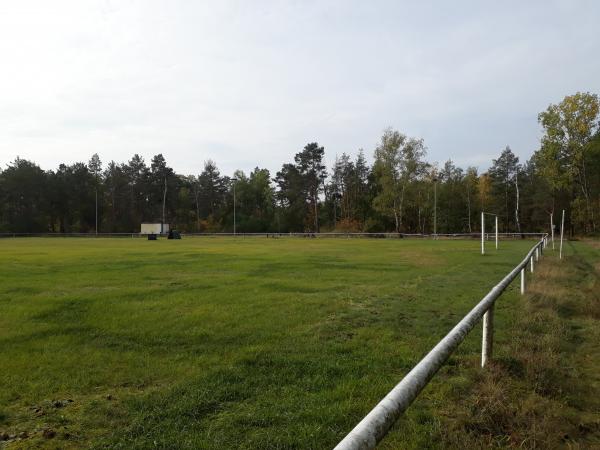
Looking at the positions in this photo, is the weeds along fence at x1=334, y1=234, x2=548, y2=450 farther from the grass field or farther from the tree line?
the tree line

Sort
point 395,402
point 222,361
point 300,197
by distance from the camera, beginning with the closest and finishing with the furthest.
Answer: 1. point 395,402
2. point 222,361
3. point 300,197

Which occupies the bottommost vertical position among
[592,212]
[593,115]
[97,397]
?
[97,397]

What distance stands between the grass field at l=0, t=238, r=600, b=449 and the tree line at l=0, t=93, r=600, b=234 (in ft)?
187

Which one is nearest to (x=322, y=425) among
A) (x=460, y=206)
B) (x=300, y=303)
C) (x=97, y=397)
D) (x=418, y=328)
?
(x=97, y=397)

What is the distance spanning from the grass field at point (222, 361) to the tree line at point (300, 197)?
5698cm

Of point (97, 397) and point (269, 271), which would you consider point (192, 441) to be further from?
point (269, 271)

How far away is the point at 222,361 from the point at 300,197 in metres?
86.1

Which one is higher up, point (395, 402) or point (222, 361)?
point (395, 402)

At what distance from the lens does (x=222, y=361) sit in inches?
234

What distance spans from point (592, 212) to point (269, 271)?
166 feet

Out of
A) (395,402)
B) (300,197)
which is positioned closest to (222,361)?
(395,402)

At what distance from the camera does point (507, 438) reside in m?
3.64

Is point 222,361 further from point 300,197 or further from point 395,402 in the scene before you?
point 300,197

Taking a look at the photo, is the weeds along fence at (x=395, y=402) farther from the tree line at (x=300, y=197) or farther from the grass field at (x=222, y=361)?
the tree line at (x=300, y=197)
